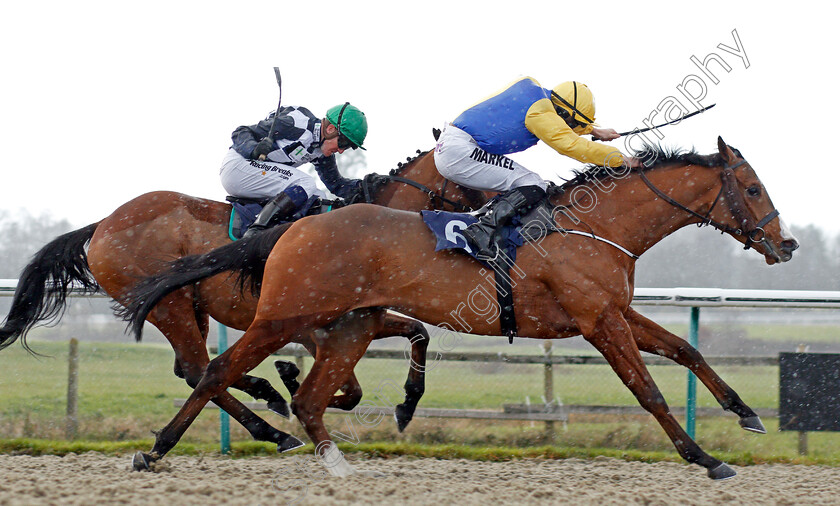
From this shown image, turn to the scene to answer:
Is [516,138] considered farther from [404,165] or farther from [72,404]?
[72,404]

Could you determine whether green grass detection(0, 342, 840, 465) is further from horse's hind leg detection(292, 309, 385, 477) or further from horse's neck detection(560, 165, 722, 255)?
horse's neck detection(560, 165, 722, 255)

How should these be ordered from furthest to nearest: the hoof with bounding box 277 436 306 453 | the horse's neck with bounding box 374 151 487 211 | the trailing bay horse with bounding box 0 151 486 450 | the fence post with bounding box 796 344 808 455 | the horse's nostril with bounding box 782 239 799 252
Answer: the fence post with bounding box 796 344 808 455
the horse's neck with bounding box 374 151 487 211
the trailing bay horse with bounding box 0 151 486 450
the hoof with bounding box 277 436 306 453
the horse's nostril with bounding box 782 239 799 252

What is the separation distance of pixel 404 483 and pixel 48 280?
9.57 feet

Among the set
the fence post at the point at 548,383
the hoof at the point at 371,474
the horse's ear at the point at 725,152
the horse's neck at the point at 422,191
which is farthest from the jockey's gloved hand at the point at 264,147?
the horse's ear at the point at 725,152

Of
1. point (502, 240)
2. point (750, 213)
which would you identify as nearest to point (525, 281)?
point (502, 240)

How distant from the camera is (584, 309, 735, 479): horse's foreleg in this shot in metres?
3.82

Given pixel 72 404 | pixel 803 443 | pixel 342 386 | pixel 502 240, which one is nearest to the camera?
pixel 502 240

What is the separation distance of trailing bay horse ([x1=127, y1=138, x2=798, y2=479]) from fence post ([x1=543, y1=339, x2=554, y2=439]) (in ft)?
4.96

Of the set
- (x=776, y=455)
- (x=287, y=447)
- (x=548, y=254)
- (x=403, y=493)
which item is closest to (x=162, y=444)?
(x=287, y=447)

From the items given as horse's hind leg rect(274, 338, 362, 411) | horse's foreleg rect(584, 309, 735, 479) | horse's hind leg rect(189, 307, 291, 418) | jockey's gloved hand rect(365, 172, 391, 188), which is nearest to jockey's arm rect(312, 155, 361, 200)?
jockey's gloved hand rect(365, 172, 391, 188)

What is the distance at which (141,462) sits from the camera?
4023mm

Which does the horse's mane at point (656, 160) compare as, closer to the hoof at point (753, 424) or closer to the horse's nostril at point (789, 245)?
the horse's nostril at point (789, 245)

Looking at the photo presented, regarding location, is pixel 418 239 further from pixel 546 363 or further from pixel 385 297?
pixel 546 363

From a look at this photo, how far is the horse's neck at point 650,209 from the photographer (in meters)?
4.11
